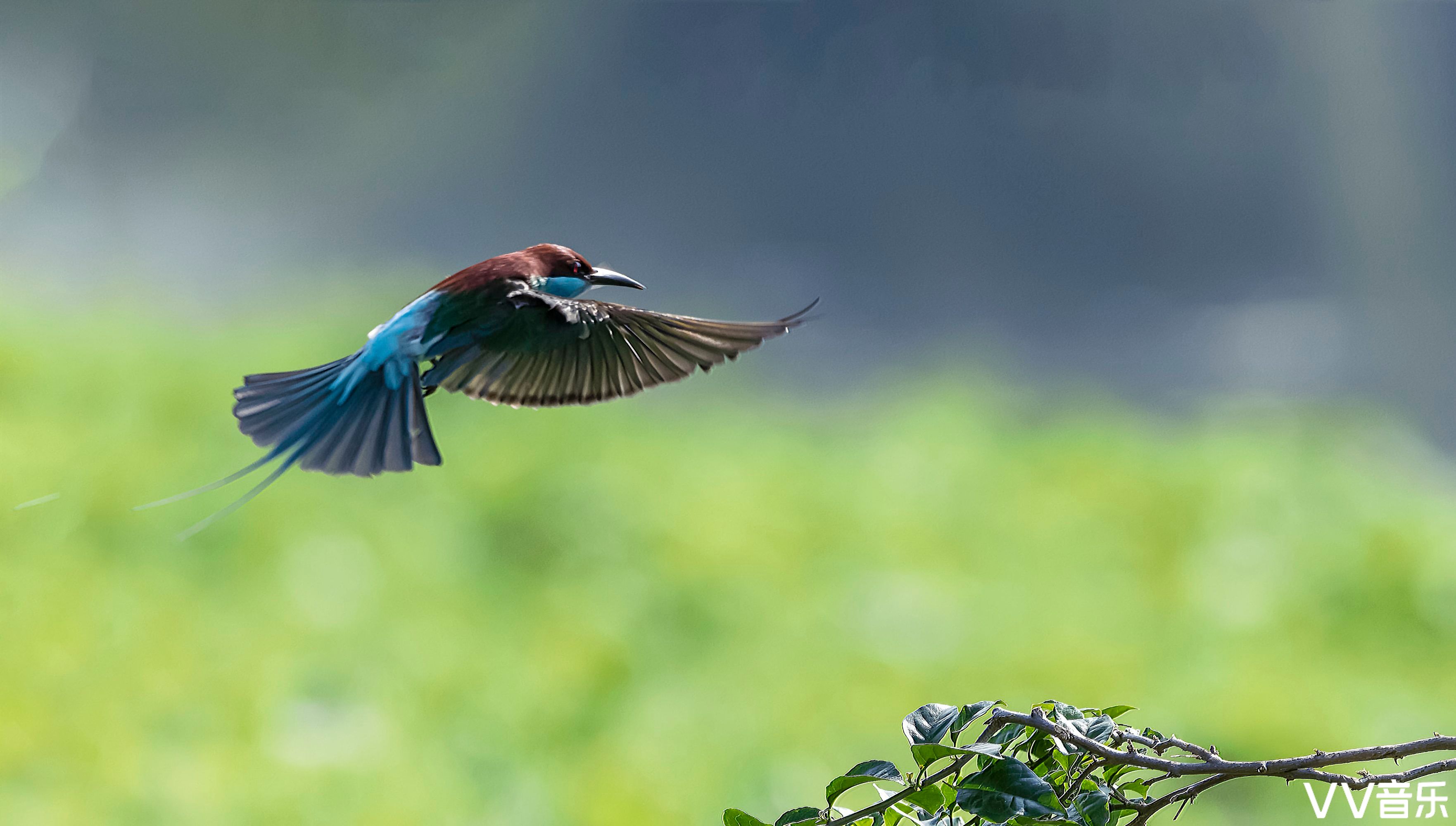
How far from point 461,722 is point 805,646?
2.21ft

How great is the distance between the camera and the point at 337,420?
2.28 feet

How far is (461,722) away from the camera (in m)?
2.00

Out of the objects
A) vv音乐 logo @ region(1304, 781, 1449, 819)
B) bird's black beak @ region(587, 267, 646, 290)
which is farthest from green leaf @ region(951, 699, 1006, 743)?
vv音乐 logo @ region(1304, 781, 1449, 819)

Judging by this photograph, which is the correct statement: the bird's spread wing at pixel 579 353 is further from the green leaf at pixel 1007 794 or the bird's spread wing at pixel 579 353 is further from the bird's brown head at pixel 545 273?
the green leaf at pixel 1007 794

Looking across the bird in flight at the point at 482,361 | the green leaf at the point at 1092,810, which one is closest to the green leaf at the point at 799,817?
the green leaf at the point at 1092,810

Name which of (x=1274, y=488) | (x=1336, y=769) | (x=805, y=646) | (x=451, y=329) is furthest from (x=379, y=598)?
(x=1274, y=488)

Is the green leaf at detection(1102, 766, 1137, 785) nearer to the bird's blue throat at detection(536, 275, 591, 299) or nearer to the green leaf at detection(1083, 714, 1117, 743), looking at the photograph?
the green leaf at detection(1083, 714, 1117, 743)

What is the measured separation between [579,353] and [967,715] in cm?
39

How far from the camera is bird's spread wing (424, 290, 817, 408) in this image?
2.33ft

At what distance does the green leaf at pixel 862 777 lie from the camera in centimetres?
49

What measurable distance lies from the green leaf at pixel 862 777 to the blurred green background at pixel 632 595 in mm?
1465

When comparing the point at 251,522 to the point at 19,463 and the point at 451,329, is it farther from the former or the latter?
the point at 451,329

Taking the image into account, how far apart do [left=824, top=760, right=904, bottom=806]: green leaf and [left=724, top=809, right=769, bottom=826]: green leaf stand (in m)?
0.05

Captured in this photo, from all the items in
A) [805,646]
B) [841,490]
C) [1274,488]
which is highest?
[1274,488]
